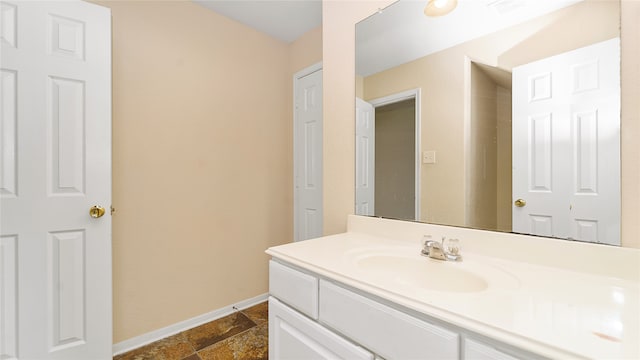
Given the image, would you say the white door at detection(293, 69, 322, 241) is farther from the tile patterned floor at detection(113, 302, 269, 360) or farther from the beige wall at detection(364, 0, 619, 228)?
the beige wall at detection(364, 0, 619, 228)

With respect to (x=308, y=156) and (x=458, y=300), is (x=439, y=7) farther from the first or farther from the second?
(x=308, y=156)

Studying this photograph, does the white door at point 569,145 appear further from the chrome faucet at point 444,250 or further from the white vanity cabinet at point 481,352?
the white vanity cabinet at point 481,352

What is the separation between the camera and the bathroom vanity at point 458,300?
0.50 m

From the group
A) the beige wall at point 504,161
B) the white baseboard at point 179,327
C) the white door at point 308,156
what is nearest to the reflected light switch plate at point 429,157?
the beige wall at point 504,161

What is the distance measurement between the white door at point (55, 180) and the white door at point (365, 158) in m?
1.39

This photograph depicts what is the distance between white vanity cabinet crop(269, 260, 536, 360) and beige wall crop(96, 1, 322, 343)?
123 centimetres

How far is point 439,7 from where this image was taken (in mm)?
1151

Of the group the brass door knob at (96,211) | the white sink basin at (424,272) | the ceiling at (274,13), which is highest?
the ceiling at (274,13)

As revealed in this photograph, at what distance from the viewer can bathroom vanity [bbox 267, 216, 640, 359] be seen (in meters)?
0.50

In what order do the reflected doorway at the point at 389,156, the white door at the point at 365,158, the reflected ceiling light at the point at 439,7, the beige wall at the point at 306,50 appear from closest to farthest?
the reflected ceiling light at the point at 439,7 → the reflected doorway at the point at 389,156 → the white door at the point at 365,158 → the beige wall at the point at 306,50

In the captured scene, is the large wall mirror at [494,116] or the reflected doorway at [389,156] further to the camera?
the reflected doorway at [389,156]

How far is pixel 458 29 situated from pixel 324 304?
3.85 ft

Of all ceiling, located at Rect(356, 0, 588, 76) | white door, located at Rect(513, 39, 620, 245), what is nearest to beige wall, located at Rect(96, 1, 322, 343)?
ceiling, located at Rect(356, 0, 588, 76)

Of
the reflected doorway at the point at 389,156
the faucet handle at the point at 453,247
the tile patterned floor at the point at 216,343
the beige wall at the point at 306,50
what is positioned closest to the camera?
the faucet handle at the point at 453,247
